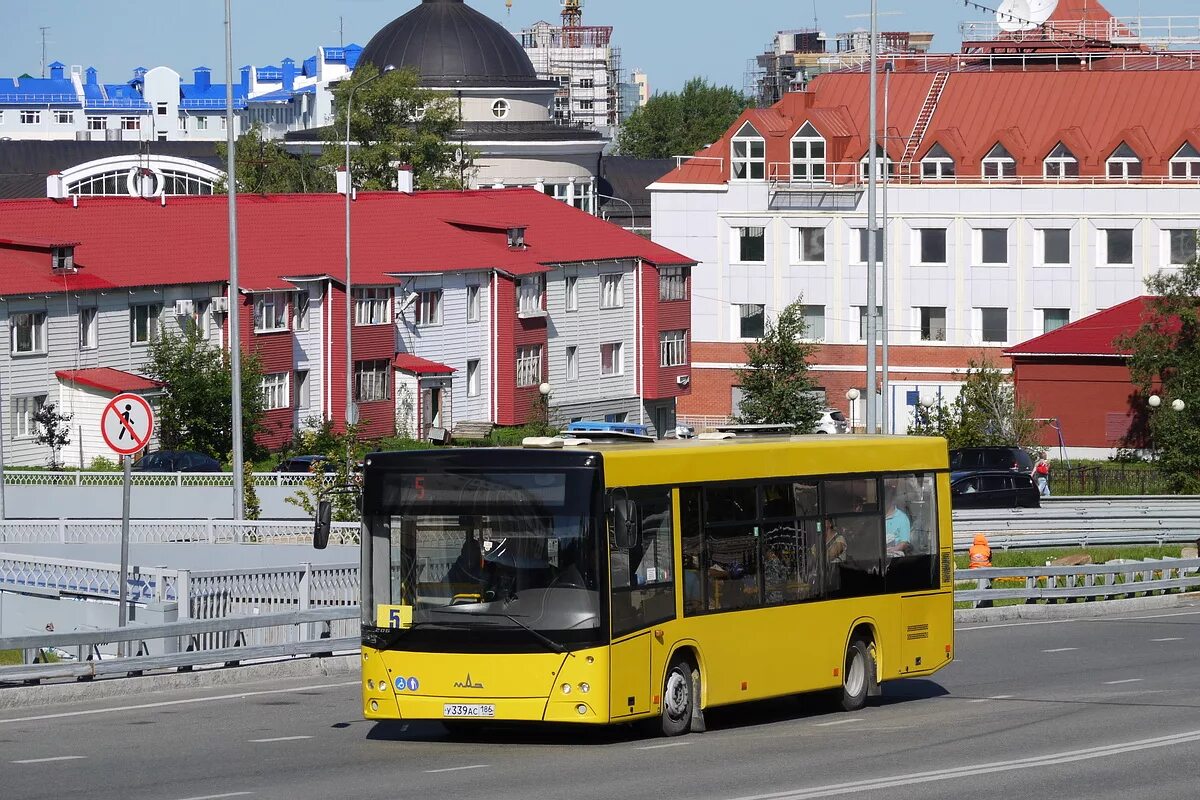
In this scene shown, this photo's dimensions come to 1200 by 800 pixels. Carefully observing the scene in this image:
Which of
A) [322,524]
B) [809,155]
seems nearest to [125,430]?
[322,524]

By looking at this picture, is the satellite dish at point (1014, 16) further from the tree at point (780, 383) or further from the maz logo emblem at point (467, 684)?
the maz logo emblem at point (467, 684)

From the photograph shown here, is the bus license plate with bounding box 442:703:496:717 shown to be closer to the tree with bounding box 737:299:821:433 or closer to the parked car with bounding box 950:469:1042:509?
the parked car with bounding box 950:469:1042:509

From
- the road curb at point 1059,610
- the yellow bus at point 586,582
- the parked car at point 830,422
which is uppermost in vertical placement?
the parked car at point 830,422

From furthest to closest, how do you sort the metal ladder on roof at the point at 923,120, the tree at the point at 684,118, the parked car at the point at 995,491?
1. the tree at the point at 684,118
2. the metal ladder on roof at the point at 923,120
3. the parked car at the point at 995,491

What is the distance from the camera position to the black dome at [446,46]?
371ft

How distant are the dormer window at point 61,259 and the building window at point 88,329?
131cm

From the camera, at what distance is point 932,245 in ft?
266

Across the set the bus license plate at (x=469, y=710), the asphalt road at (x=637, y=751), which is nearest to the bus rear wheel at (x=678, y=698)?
the asphalt road at (x=637, y=751)

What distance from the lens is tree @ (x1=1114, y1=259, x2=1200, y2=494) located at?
54125 mm

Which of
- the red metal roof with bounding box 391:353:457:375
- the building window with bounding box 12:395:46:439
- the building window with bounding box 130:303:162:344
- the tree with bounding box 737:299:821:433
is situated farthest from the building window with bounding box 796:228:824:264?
the building window with bounding box 12:395:46:439

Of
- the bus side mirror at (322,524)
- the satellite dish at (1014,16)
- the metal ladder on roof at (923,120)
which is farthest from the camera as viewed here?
the satellite dish at (1014,16)

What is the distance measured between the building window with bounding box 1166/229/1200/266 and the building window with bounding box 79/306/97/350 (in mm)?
41363

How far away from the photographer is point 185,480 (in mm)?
41969

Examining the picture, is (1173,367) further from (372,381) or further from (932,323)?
(372,381)
